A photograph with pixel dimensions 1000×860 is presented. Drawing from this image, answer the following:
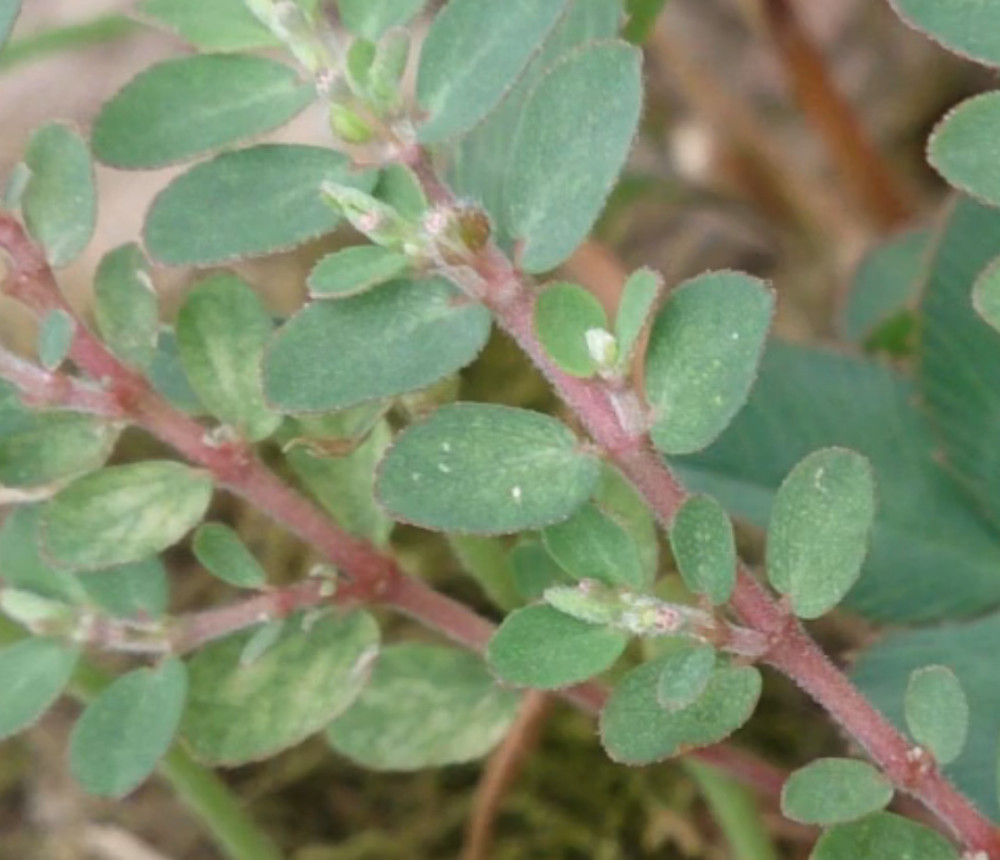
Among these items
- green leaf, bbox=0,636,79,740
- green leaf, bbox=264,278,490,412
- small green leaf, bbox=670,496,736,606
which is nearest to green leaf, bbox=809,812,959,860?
small green leaf, bbox=670,496,736,606

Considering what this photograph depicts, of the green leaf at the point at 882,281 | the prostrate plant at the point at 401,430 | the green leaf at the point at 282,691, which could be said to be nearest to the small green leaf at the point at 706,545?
the prostrate plant at the point at 401,430

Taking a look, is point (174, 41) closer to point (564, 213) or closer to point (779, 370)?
point (779, 370)

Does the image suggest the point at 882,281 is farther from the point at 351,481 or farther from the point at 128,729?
the point at 128,729

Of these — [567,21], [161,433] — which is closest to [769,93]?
[567,21]

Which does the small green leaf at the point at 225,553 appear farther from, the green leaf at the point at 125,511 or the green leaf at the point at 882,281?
the green leaf at the point at 882,281

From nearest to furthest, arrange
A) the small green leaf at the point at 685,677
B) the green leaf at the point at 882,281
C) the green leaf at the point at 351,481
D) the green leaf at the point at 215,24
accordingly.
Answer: the small green leaf at the point at 685,677
the green leaf at the point at 215,24
the green leaf at the point at 351,481
the green leaf at the point at 882,281

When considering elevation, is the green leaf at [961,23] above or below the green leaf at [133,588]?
above

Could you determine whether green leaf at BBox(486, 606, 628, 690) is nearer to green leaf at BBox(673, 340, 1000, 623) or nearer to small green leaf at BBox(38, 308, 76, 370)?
small green leaf at BBox(38, 308, 76, 370)
